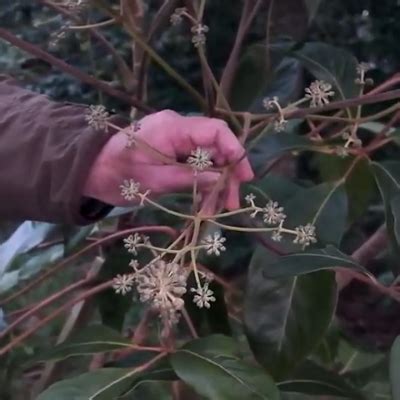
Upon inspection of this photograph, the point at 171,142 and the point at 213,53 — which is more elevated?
the point at 171,142

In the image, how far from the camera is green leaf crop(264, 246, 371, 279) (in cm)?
68

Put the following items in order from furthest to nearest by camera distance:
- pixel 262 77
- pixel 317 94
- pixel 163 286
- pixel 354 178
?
pixel 262 77
pixel 354 178
pixel 317 94
pixel 163 286

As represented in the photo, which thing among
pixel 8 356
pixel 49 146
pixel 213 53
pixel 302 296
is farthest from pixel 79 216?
pixel 213 53

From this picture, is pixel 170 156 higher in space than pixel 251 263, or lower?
higher

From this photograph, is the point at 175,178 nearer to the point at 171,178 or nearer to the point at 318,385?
the point at 171,178

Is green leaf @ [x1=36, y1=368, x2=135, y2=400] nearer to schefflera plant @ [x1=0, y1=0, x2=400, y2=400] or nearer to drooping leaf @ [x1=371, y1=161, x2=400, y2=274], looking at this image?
schefflera plant @ [x1=0, y1=0, x2=400, y2=400]

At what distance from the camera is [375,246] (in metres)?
1.03

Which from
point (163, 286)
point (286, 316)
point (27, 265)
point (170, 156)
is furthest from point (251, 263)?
point (27, 265)

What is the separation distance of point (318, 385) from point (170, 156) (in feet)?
0.87

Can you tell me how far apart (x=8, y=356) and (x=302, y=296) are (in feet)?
1.29

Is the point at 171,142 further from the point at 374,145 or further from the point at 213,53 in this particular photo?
the point at 213,53

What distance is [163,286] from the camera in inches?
20.8

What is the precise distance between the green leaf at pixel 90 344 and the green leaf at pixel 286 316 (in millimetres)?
97

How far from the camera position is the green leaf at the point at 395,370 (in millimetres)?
641
